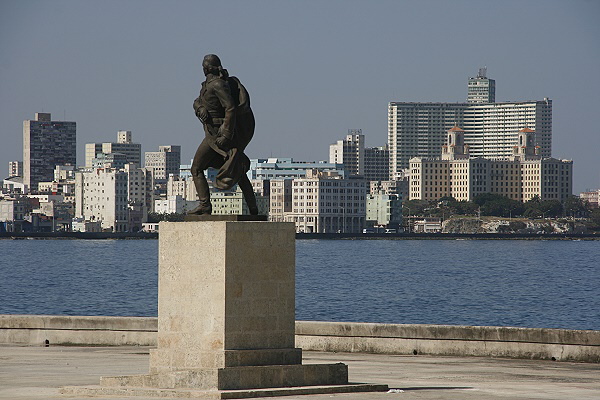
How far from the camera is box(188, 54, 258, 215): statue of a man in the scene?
16719mm

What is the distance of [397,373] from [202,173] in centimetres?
427

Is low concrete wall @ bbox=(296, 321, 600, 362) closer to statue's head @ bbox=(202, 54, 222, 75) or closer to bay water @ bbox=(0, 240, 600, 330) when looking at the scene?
statue's head @ bbox=(202, 54, 222, 75)

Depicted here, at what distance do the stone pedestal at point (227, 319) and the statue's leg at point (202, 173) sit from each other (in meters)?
0.63

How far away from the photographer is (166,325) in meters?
16.4

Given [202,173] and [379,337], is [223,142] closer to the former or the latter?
[202,173]

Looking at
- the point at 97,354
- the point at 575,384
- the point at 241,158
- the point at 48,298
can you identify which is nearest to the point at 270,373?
the point at 241,158

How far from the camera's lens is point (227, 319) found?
1577 cm

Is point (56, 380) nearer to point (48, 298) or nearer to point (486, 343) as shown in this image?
point (486, 343)

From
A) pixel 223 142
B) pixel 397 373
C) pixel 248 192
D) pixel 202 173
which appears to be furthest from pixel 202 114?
pixel 397 373

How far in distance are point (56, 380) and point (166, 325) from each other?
2.03 meters

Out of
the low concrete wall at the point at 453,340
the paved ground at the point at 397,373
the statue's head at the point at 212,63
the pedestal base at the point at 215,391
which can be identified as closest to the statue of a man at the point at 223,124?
the statue's head at the point at 212,63

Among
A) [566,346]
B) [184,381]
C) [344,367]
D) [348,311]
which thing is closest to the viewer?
[184,381]

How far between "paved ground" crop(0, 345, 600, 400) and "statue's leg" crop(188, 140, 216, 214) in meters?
2.79

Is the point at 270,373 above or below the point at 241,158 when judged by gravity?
below
